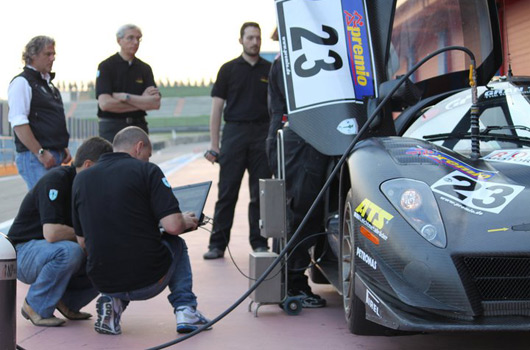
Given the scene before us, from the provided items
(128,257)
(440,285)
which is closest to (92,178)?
(128,257)

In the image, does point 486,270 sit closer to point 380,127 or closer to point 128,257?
point 380,127

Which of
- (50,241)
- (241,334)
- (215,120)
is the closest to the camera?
(241,334)

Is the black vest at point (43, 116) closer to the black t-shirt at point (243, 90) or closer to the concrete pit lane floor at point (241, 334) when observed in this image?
the concrete pit lane floor at point (241, 334)

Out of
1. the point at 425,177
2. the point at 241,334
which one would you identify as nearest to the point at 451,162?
the point at 425,177

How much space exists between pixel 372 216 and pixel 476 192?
455mm

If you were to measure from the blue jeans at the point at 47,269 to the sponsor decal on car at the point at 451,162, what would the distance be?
205 cm

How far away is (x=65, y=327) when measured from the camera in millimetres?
5141

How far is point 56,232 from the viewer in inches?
199

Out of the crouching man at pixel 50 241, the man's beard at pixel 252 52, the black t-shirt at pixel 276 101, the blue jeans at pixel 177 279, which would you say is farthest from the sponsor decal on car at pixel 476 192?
the man's beard at pixel 252 52

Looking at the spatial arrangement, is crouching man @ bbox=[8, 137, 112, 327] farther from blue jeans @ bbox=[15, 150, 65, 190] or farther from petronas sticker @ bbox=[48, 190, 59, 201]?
blue jeans @ bbox=[15, 150, 65, 190]

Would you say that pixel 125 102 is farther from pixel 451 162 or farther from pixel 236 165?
pixel 451 162

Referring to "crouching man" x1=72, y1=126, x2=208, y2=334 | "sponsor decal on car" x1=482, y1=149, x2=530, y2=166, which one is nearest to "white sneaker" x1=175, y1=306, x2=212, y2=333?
"crouching man" x1=72, y1=126, x2=208, y2=334

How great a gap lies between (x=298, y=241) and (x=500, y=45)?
1.80 m

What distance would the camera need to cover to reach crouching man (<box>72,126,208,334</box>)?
4688 mm
